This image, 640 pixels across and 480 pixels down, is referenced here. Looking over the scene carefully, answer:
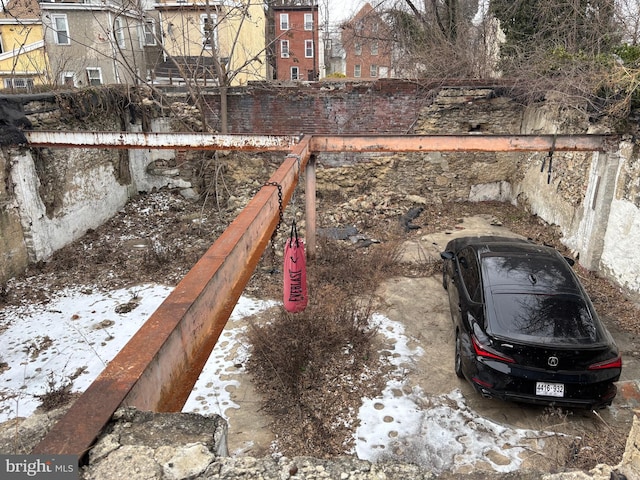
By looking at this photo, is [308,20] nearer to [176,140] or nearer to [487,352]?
[176,140]

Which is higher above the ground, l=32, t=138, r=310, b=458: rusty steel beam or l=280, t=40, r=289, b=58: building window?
l=280, t=40, r=289, b=58: building window

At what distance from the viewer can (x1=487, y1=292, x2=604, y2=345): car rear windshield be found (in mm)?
4730

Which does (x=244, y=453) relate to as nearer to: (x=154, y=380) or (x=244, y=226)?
(x=244, y=226)

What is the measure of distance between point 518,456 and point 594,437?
86 centimetres

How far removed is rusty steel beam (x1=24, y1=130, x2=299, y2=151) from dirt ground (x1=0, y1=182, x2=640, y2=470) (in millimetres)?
2687

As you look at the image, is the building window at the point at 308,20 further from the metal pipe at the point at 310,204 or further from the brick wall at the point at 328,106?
the metal pipe at the point at 310,204

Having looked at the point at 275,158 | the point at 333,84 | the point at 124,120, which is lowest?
Answer: the point at 275,158

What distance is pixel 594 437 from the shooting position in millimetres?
4484

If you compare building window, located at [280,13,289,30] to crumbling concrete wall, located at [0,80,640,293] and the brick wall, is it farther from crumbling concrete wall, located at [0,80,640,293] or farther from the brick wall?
crumbling concrete wall, located at [0,80,640,293]

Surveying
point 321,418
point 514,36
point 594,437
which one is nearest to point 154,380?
point 321,418

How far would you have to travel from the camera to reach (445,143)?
Answer: 709 centimetres

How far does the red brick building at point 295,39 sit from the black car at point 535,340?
99.5 ft

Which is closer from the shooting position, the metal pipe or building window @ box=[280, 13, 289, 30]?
the metal pipe

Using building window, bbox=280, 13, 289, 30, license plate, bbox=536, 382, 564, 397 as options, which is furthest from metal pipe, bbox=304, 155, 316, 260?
building window, bbox=280, 13, 289, 30
